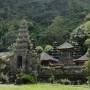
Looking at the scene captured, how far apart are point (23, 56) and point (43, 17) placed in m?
65.0

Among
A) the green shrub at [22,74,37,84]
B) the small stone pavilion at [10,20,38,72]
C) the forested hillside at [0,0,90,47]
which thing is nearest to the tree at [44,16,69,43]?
the forested hillside at [0,0,90,47]

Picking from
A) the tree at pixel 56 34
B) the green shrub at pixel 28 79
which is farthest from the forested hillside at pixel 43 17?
the green shrub at pixel 28 79

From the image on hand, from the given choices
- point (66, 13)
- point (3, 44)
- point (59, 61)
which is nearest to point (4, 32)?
point (3, 44)

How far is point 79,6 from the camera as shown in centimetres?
11500

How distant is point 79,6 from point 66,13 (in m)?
4.06

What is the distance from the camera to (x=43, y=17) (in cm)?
11506

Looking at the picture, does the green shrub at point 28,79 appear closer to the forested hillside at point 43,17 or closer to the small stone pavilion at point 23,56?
the small stone pavilion at point 23,56

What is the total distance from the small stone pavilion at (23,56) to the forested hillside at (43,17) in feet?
122

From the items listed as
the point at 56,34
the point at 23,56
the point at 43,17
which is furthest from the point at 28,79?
the point at 43,17

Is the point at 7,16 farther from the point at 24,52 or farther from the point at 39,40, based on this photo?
the point at 24,52

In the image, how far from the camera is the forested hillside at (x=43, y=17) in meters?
90.8

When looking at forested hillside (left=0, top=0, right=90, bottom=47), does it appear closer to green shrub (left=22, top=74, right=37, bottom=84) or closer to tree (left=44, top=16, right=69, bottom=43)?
tree (left=44, top=16, right=69, bottom=43)

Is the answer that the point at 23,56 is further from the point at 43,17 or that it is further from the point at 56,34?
the point at 43,17

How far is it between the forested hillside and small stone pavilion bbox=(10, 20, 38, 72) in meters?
37.1
